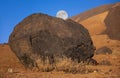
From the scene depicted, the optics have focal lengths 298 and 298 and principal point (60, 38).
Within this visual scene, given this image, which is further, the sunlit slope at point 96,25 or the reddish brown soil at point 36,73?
the sunlit slope at point 96,25

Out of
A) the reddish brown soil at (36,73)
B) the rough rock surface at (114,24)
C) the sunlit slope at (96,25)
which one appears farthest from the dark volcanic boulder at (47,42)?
the sunlit slope at (96,25)

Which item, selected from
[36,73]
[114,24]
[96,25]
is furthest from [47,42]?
[96,25]

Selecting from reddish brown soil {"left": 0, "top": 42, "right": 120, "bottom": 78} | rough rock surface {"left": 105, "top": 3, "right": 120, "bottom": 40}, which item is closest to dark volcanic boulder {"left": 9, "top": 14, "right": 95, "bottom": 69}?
reddish brown soil {"left": 0, "top": 42, "right": 120, "bottom": 78}

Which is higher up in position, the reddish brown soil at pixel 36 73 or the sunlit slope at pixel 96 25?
the sunlit slope at pixel 96 25

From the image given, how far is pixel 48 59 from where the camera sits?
464 inches

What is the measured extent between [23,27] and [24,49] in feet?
3.82

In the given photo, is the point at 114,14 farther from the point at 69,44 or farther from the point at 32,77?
the point at 32,77

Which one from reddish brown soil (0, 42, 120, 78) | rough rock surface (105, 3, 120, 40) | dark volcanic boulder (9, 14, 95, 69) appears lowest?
reddish brown soil (0, 42, 120, 78)

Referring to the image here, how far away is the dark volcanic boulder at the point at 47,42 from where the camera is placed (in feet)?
39.2

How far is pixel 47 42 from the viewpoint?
40.1 feet

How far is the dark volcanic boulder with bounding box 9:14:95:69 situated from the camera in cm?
1194

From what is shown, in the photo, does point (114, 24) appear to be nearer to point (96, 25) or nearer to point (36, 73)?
point (96, 25)

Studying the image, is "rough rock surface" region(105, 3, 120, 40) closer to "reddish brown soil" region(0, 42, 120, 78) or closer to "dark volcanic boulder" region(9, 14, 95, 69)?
"reddish brown soil" region(0, 42, 120, 78)

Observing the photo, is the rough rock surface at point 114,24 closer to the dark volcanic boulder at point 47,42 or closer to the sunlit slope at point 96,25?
the sunlit slope at point 96,25
